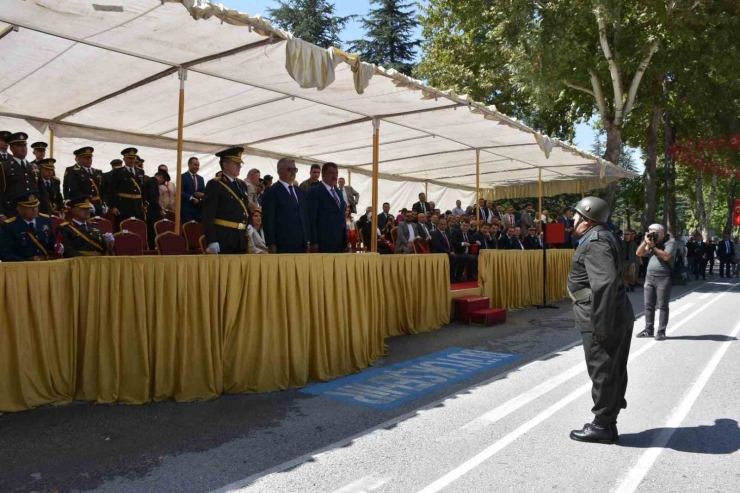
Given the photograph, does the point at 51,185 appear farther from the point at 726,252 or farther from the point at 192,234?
the point at 726,252

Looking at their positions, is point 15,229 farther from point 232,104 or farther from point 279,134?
point 279,134

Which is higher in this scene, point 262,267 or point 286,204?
point 286,204

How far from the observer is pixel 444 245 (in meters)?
12.4

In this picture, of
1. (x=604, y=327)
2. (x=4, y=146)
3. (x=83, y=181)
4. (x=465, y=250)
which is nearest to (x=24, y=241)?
(x=4, y=146)

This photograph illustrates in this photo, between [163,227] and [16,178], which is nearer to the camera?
[16,178]

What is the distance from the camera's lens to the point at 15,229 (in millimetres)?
5762

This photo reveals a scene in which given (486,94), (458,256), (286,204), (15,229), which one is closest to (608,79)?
(486,94)

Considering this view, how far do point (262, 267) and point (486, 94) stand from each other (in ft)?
74.8

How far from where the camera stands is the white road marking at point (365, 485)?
340 cm

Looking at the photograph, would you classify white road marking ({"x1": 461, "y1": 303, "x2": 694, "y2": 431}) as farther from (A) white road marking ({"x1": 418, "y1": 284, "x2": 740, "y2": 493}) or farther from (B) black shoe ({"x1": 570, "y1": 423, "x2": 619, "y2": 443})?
(B) black shoe ({"x1": 570, "y1": 423, "x2": 619, "y2": 443})

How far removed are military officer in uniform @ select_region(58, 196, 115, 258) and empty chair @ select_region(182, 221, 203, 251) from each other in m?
2.10

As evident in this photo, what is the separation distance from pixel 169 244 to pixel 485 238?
813 cm

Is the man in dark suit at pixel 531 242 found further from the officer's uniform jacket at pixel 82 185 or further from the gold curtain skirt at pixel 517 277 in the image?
the officer's uniform jacket at pixel 82 185

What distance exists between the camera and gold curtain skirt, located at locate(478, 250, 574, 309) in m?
11.4
